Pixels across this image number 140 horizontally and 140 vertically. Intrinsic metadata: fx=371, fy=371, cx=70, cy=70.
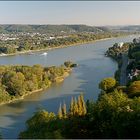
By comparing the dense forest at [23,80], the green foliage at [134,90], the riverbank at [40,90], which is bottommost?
the riverbank at [40,90]

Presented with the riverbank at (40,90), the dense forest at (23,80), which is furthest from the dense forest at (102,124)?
the dense forest at (23,80)

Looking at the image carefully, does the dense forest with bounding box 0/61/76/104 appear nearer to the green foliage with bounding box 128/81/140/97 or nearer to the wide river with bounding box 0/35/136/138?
the wide river with bounding box 0/35/136/138

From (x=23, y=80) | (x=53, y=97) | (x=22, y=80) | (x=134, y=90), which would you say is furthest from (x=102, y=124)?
(x=23, y=80)

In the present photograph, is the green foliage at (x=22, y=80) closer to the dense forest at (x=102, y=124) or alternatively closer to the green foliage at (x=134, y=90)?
the green foliage at (x=134, y=90)

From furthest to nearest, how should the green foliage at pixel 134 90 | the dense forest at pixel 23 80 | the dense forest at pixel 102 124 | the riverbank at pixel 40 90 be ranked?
1. the dense forest at pixel 23 80
2. the riverbank at pixel 40 90
3. the green foliage at pixel 134 90
4. the dense forest at pixel 102 124

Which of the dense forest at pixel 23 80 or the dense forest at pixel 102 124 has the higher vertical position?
the dense forest at pixel 102 124

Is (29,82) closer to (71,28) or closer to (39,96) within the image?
(39,96)

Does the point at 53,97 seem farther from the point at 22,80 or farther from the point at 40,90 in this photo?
the point at 22,80

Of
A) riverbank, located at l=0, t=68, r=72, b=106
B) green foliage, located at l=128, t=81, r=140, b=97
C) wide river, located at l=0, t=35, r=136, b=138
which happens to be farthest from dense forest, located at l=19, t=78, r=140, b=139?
riverbank, located at l=0, t=68, r=72, b=106

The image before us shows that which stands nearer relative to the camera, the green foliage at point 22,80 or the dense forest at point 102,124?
the dense forest at point 102,124
